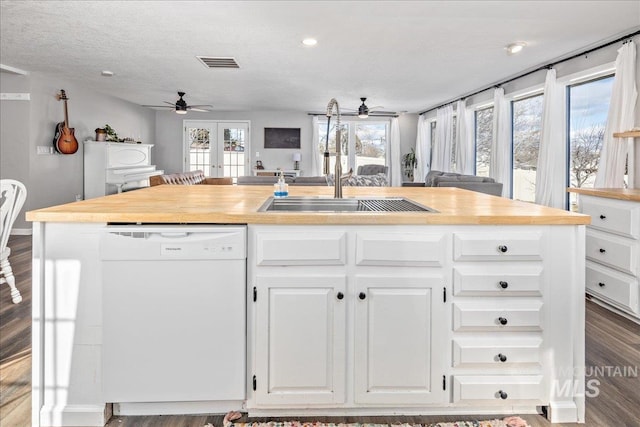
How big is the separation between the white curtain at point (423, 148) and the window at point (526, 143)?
3682 mm

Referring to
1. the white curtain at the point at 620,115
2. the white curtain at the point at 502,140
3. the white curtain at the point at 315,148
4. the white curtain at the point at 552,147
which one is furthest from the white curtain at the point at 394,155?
the white curtain at the point at 620,115

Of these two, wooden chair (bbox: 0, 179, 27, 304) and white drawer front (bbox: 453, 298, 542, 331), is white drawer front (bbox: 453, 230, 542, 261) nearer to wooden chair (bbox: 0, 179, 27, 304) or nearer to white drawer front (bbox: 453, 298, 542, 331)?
white drawer front (bbox: 453, 298, 542, 331)

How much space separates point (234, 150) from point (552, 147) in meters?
7.71

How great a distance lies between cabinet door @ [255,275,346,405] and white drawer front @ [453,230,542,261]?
18.8 inches

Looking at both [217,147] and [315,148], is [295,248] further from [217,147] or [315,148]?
[217,147]

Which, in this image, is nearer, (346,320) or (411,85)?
(346,320)

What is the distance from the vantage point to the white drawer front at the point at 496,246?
5.52 feet

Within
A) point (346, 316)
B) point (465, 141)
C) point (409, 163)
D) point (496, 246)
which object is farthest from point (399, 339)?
→ point (409, 163)

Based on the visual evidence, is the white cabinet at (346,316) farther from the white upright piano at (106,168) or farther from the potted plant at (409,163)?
the potted plant at (409,163)

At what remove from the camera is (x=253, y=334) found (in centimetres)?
169

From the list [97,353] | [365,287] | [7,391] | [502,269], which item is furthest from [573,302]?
[7,391]

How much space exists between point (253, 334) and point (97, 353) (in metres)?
0.60

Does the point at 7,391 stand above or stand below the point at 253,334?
below

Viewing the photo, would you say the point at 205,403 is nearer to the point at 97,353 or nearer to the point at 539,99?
the point at 97,353
